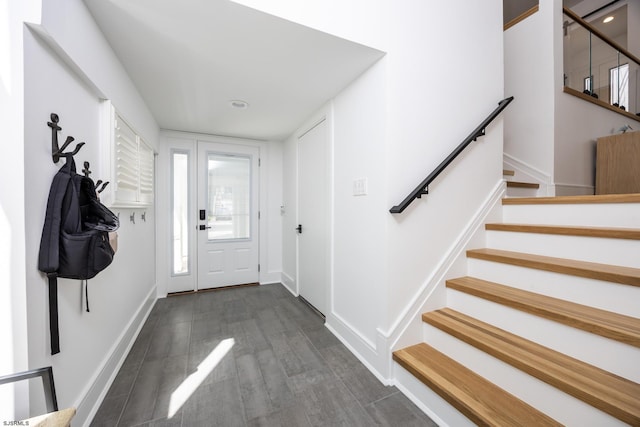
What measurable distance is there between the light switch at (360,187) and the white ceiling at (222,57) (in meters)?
0.83

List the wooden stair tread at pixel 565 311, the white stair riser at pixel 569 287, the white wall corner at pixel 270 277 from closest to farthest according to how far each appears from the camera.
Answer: the wooden stair tread at pixel 565 311 → the white stair riser at pixel 569 287 → the white wall corner at pixel 270 277

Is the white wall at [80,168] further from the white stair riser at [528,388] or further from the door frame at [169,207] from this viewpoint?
the white stair riser at [528,388]

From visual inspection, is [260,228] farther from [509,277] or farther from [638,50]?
[638,50]

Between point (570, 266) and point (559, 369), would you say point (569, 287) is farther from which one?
point (559, 369)

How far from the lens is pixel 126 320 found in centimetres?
206

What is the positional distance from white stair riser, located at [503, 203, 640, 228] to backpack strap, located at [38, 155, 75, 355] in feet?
9.27

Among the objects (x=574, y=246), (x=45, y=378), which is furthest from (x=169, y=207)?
(x=574, y=246)

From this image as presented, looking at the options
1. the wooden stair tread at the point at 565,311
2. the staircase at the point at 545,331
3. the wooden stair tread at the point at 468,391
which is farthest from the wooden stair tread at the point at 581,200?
the wooden stair tread at the point at 468,391

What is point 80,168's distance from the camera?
131cm

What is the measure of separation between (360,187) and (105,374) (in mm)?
2087

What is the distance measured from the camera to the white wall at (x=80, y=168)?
3.12 ft

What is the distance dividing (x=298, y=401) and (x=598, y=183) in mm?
3757

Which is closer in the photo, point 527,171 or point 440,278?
point 440,278

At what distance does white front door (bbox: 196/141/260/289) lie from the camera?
3.50 m
